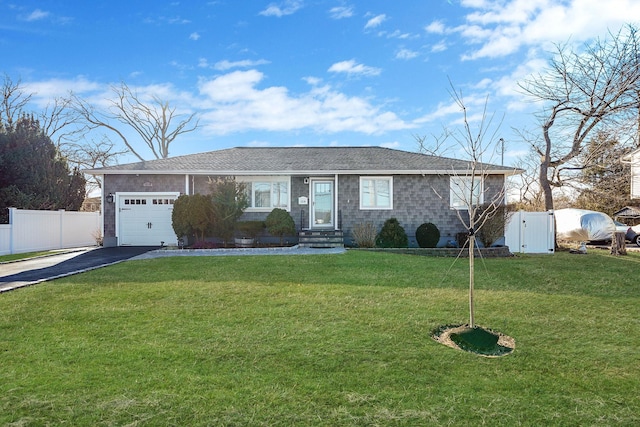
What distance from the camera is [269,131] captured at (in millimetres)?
23344

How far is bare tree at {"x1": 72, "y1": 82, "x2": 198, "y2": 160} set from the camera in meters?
28.2

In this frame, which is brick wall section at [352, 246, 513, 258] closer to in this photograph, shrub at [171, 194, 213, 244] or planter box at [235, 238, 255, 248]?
planter box at [235, 238, 255, 248]

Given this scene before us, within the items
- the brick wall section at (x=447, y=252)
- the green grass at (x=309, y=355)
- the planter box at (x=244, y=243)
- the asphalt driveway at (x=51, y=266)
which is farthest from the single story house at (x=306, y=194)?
the green grass at (x=309, y=355)

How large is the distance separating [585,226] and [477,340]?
18638 millimetres

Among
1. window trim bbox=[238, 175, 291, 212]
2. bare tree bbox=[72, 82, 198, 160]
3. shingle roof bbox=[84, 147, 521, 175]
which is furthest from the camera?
bare tree bbox=[72, 82, 198, 160]

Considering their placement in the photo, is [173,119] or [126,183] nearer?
[126,183]

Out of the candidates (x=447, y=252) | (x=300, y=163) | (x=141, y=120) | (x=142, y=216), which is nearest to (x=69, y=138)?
(x=141, y=120)

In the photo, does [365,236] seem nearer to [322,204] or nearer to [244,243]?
[322,204]

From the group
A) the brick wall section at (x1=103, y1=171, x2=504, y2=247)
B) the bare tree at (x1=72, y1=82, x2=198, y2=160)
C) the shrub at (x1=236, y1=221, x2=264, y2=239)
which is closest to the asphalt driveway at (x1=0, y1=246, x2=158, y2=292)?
the brick wall section at (x1=103, y1=171, x2=504, y2=247)

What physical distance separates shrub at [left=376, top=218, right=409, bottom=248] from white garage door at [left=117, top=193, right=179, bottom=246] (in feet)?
26.6

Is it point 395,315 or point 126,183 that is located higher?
point 126,183

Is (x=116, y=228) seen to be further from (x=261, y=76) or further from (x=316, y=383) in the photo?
(x=316, y=383)

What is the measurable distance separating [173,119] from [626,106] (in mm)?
28821

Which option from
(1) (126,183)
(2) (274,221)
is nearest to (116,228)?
(1) (126,183)
